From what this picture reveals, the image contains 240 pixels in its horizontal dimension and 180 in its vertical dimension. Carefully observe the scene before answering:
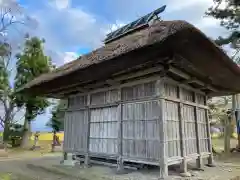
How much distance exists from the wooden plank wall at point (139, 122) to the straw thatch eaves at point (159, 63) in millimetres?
421

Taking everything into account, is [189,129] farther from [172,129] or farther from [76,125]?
[76,125]

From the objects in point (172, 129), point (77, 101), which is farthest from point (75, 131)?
point (172, 129)

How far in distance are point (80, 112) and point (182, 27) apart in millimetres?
4916

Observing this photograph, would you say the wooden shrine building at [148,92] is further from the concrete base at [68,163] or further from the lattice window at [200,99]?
the concrete base at [68,163]

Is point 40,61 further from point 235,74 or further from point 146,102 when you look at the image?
point 235,74

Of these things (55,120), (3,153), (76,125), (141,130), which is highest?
(55,120)

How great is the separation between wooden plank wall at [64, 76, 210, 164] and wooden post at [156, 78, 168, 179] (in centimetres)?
7

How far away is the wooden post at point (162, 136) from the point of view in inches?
196

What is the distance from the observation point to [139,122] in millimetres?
5711

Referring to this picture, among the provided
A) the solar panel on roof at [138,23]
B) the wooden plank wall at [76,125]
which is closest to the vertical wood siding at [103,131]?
the wooden plank wall at [76,125]

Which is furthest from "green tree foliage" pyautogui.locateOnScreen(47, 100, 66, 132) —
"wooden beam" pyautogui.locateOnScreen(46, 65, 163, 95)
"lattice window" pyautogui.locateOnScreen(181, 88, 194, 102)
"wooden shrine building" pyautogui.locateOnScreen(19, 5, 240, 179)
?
"lattice window" pyautogui.locateOnScreen(181, 88, 194, 102)

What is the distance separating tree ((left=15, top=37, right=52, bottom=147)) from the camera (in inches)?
628

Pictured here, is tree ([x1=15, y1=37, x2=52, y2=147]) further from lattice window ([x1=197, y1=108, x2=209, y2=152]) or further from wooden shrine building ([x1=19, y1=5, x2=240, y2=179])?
lattice window ([x1=197, y1=108, x2=209, y2=152])

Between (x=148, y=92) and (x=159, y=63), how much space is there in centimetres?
90
